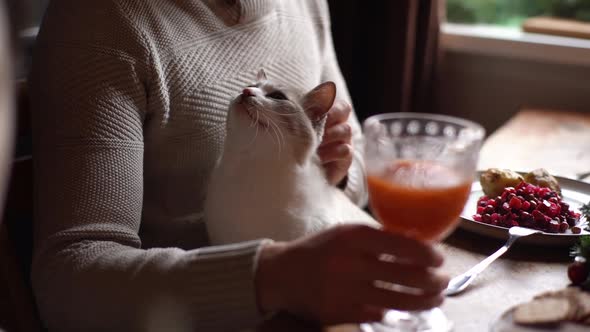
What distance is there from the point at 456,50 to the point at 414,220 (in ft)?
5.55

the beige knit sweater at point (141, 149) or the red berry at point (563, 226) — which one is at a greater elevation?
the beige knit sweater at point (141, 149)

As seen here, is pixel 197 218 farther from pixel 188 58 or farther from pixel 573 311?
pixel 573 311

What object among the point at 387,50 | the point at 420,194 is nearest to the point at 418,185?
the point at 420,194

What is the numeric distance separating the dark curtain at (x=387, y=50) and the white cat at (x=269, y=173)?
41.0 inches

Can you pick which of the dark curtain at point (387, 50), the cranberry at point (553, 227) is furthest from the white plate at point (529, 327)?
the dark curtain at point (387, 50)

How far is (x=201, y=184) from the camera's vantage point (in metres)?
1.13

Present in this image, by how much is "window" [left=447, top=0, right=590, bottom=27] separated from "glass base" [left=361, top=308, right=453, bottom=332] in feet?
5.97

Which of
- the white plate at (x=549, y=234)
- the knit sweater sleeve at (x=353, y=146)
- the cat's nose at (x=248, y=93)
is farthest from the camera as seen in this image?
the knit sweater sleeve at (x=353, y=146)

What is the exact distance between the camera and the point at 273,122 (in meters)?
1.03

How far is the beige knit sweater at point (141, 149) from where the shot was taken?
29.3 inches

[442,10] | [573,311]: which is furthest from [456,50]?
[573,311]

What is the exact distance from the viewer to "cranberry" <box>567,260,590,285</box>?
0.78 m

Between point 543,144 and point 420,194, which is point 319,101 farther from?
point 543,144

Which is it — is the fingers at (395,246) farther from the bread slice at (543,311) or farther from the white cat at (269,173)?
the white cat at (269,173)
